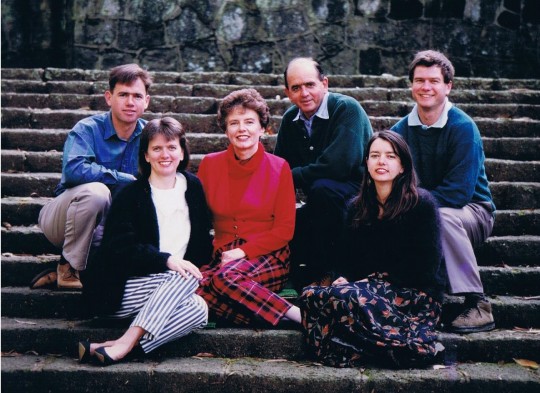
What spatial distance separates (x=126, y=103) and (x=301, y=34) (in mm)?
4588

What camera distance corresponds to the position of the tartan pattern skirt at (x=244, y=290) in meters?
2.92

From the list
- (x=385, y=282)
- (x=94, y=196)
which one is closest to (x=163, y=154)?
(x=94, y=196)

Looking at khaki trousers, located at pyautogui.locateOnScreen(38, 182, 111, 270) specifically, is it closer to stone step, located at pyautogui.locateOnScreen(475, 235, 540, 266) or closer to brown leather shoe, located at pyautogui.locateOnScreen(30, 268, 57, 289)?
brown leather shoe, located at pyautogui.locateOnScreen(30, 268, 57, 289)

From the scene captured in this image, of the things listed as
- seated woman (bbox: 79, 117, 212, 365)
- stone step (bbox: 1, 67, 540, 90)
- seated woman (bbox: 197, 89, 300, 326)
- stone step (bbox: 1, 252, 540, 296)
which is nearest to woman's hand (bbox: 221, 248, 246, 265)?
seated woman (bbox: 197, 89, 300, 326)

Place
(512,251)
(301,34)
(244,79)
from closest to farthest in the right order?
(512,251) < (244,79) < (301,34)

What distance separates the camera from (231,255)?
2.99 m

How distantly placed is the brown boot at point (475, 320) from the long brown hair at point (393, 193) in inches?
25.1

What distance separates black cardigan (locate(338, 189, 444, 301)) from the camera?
2.82 meters

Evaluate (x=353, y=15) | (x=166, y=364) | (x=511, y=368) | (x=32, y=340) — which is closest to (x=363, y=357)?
(x=511, y=368)

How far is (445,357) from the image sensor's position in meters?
2.87

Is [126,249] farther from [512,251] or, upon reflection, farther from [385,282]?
[512,251]

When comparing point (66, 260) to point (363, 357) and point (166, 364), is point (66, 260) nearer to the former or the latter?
point (166, 364)

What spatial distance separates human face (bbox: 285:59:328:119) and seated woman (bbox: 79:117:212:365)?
0.77 metres

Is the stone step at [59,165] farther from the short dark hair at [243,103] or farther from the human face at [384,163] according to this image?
the human face at [384,163]
